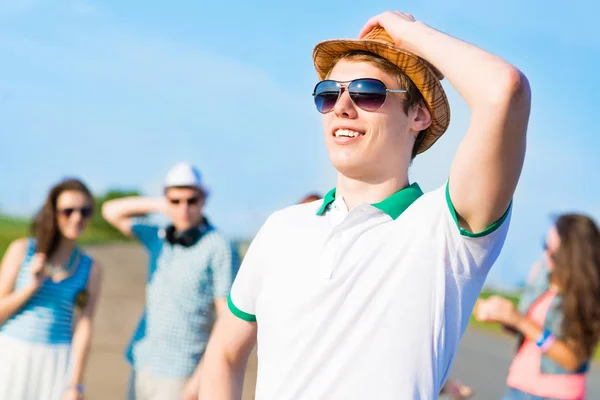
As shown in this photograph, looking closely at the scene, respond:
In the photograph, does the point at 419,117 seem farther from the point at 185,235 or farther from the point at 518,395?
the point at 185,235

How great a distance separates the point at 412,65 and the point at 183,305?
3962 millimetres

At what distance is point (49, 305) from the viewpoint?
588cm

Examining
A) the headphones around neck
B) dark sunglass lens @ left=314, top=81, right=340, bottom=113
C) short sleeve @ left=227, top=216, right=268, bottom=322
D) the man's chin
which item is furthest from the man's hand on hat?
the headphones around neck

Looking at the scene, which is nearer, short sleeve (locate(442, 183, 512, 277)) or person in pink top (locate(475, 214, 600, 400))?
short sleeve (locate(442, 183, 512, 277))

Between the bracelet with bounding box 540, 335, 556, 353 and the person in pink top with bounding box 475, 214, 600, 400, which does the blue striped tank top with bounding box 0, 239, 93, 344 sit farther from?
the bracelet with bounding box 540, 335, 556, 353

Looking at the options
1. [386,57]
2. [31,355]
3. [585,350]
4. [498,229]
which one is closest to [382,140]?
[386,57]

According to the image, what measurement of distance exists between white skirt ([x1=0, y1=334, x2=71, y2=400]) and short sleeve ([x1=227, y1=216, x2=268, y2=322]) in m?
3.53

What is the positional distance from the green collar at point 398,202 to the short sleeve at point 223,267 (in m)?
3.61

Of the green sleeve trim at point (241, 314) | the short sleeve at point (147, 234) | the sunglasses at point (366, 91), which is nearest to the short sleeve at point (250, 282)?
the green sleeve trim at point (241, 314)

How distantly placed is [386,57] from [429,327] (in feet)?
2.47

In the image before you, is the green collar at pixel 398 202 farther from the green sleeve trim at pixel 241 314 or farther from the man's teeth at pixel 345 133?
the green sleeve trim at pixel 241 314

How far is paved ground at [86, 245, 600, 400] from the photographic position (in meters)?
11.6

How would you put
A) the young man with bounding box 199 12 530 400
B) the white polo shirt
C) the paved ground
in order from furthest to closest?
1. the paved ground
2. the white polo shirt
3. the young man with bounding box 199 12 530 400

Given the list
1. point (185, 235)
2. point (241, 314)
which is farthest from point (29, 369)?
point (241, 314)
